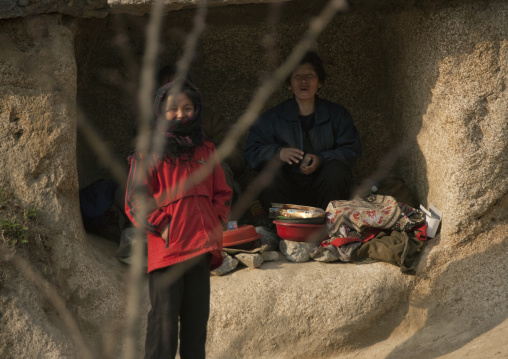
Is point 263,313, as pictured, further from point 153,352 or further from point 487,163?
point 487,163

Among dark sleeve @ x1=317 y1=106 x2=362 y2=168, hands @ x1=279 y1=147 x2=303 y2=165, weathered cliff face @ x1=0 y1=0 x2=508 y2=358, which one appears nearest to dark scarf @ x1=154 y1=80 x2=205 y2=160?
weathered cliff face @ x1=0 y1=0 x2=508 y2=358

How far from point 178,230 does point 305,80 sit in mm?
2059

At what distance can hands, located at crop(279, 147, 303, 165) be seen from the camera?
4.54 meters

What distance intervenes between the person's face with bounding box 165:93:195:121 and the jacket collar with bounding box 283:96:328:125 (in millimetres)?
1727

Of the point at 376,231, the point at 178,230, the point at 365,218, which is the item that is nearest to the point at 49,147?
the point at 178,230

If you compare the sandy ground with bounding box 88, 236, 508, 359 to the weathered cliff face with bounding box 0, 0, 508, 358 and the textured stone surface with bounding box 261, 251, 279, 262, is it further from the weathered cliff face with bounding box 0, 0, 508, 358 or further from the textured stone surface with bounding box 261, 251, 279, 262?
the textured stone surface with bounding box 261, 251, 279, 262

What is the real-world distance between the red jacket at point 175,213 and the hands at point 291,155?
4.65 feet

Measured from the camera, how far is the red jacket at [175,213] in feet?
10.0

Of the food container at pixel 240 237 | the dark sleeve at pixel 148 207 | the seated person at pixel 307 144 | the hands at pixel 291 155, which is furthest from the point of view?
the seated person at pixel 307 144

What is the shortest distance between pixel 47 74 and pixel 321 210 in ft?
5.99

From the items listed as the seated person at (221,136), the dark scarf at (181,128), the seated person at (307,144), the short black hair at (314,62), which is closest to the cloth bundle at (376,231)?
the seated person at (307,144)

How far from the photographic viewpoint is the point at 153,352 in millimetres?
3061

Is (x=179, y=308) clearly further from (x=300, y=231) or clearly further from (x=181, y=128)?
(x=300, y=231)

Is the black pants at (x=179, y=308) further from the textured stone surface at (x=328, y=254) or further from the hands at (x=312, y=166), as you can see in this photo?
the hands at (x=312, y=166)
